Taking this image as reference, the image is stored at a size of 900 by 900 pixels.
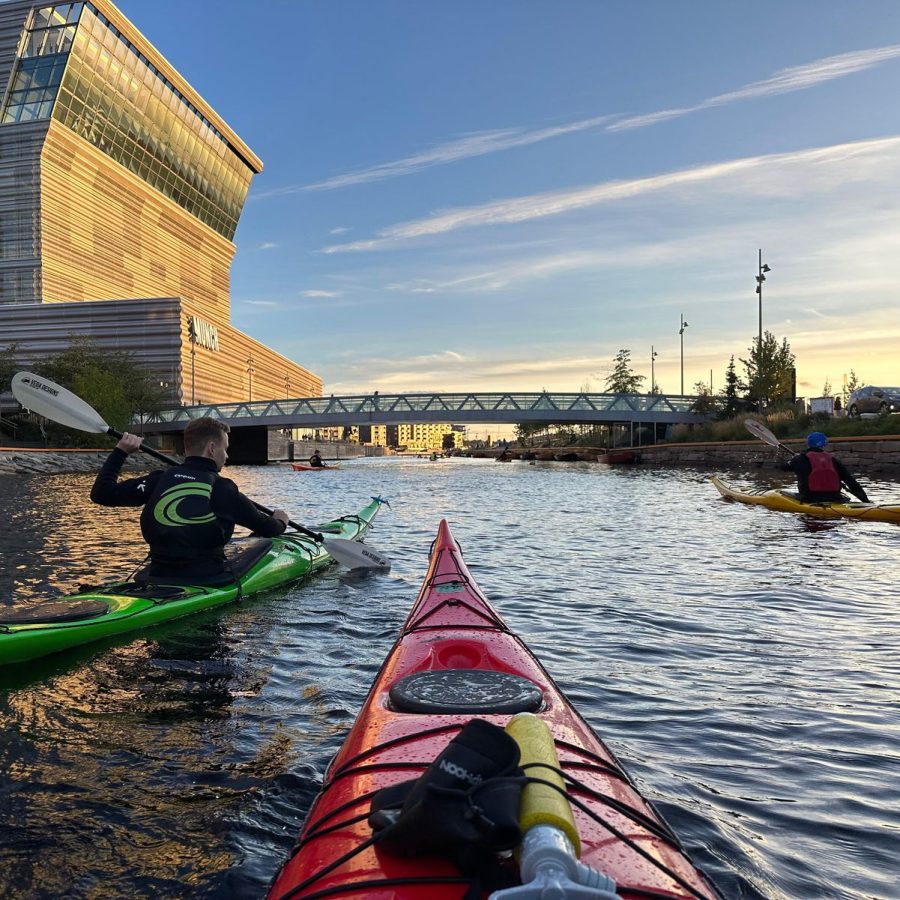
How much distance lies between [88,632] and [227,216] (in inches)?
4462

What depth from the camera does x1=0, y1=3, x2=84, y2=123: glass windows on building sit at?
68625 millimetres

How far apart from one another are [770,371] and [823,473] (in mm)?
33406

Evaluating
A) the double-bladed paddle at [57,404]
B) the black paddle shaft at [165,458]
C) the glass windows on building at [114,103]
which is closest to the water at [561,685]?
the black paddle shaft at [165,458]

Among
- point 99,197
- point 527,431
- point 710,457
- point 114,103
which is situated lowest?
point 710,457

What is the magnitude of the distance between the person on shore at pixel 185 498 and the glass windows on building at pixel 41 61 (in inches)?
3107

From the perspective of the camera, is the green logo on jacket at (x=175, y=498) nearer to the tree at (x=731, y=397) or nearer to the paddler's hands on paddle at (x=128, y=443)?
the paddler's hands on paddle at (x=128, y=443)

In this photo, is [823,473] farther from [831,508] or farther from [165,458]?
[165,458]

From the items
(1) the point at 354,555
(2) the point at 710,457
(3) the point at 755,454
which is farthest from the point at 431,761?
(2) the point at 710,457

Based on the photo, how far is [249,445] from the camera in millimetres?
63344

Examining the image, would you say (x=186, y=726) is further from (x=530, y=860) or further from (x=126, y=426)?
(x=126, y=426)

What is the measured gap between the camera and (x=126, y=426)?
48.8 m

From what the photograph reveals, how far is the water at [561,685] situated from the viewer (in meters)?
2.99

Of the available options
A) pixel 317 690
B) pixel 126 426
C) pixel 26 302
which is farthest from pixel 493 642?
pixel 26 302

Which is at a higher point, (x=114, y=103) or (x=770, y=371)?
(x=114, y=103)
